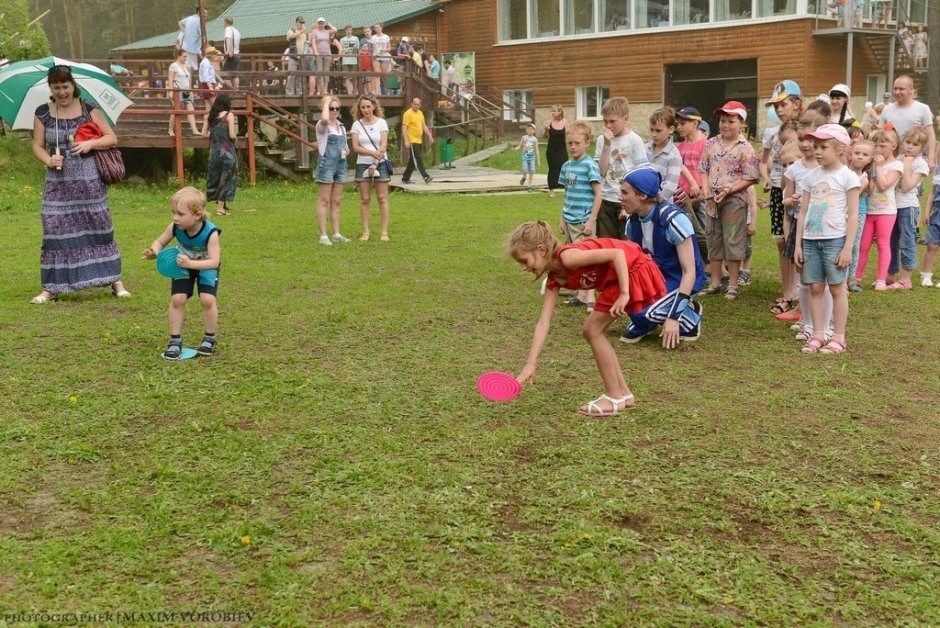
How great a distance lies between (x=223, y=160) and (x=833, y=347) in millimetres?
11205

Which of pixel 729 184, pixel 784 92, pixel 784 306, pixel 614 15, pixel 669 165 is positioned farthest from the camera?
pixel 614 15

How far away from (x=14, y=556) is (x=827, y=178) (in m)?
5.60

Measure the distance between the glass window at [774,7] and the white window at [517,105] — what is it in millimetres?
7553

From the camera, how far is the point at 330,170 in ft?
39.3

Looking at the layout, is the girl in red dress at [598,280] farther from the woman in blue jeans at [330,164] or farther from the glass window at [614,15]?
the glass window at [614,15]

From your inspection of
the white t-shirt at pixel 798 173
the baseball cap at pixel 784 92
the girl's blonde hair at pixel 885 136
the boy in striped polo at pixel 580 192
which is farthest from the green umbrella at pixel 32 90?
the girl's blonde hair at pixel 885 136

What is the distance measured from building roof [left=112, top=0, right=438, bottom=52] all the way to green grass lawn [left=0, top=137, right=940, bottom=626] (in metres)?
27.6

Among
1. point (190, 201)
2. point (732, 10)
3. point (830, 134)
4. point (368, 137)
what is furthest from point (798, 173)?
point (732, 10)

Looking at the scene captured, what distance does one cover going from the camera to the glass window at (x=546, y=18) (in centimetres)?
3238

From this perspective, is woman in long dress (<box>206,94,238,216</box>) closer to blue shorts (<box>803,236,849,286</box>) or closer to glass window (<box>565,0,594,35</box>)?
blue shorts (<box>803,236,849,286</box>)

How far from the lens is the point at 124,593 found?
353 centimetres

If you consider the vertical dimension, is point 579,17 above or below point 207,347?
above

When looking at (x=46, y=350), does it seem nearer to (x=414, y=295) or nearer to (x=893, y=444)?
(x=414, y=295)

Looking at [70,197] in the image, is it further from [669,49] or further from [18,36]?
[669,49]
